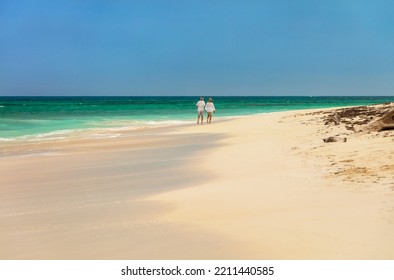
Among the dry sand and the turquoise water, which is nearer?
the dry sand

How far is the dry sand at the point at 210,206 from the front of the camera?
431 centimetres

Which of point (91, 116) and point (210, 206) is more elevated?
point (210, 206)

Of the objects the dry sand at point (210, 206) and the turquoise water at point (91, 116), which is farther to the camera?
the turquoise water at point (91, 116)

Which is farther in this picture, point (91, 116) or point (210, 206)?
point (91, 116)

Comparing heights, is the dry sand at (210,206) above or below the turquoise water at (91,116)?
above

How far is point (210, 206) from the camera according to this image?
5809mm

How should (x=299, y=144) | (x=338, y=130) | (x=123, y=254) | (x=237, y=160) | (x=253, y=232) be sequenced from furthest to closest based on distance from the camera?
(x=338, y=130) → (x=299, y=144) → (x=237, y=160) → (x=253, y=232) → (x=123, y=254)

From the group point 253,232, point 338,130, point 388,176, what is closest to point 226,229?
point 253,232

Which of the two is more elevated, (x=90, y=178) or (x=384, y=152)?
(x=384, y=152)

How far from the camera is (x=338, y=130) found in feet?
43.0

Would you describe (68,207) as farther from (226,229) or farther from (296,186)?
(296,186)

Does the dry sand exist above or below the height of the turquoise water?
above

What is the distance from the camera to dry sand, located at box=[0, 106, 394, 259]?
170 inches
